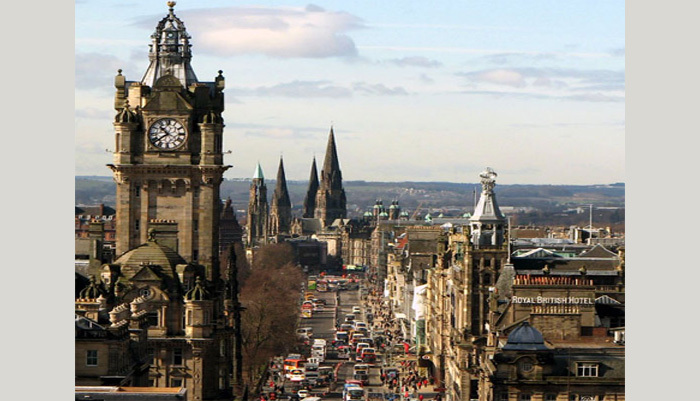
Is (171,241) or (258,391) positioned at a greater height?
(171,241)

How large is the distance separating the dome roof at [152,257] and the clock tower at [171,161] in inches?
434

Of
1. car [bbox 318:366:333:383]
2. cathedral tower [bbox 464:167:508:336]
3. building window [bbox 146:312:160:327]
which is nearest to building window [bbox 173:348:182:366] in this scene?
building window [bbox 146:312:160:327]

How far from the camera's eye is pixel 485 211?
161625 mm

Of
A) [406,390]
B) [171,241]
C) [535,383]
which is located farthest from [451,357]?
[535,383]

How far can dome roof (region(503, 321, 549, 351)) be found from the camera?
11556 cm

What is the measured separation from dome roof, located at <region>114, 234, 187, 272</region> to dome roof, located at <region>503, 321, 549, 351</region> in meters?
28.3

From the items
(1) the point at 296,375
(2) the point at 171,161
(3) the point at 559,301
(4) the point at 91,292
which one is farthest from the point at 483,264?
(4) the point at 91,292

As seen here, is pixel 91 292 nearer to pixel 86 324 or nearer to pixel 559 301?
pixel 86 324

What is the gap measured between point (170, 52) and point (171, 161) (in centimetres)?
989

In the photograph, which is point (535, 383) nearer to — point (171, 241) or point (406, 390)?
point (171, 241)

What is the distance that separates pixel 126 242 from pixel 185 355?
67.8 ft

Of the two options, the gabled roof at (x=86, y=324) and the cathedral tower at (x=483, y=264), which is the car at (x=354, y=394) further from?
the gabled roof at (x=86, y=324)

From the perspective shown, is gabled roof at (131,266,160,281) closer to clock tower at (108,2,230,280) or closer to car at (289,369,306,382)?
clock tower at (108,2,230,280)

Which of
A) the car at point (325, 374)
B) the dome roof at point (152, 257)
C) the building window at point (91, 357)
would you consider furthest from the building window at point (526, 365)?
the car at point (325, 374)
